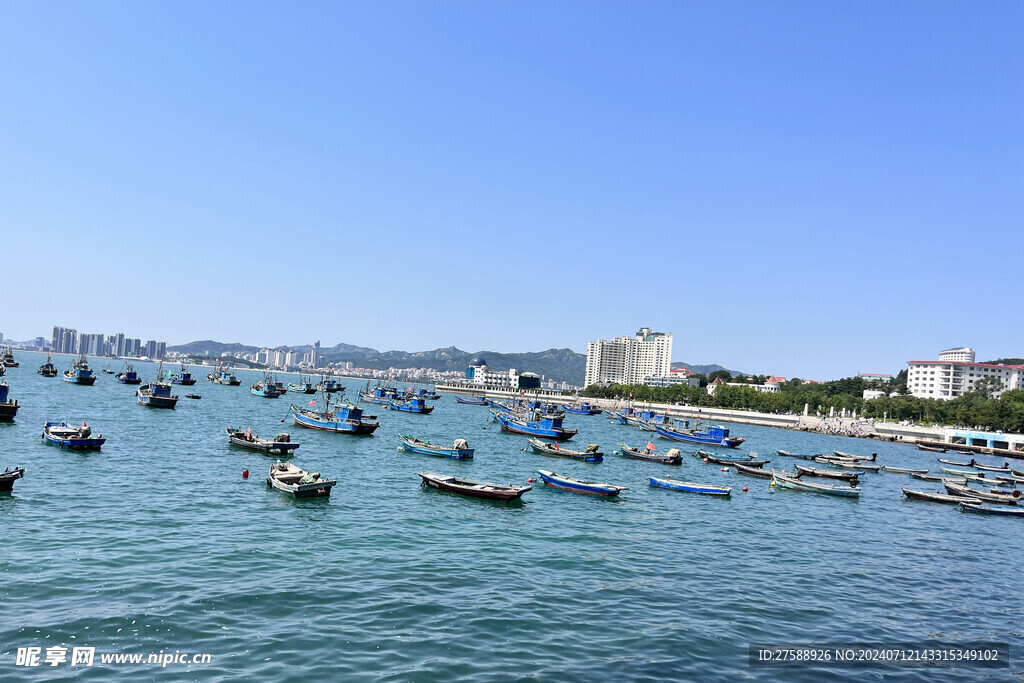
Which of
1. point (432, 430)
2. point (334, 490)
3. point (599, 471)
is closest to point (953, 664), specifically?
point (334, 490)

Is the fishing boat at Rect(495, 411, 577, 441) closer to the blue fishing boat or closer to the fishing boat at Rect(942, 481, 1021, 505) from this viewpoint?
the blue fishing boat

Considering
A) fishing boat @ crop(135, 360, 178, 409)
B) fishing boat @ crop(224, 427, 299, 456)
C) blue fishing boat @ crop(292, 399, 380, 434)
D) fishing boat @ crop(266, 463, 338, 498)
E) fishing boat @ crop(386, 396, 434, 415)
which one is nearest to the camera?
fishing boat @ crop(266, 463, 338, 498)

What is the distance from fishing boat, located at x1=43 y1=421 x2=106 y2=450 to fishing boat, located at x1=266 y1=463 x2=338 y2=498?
1936cm

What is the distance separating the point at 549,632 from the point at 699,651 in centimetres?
461

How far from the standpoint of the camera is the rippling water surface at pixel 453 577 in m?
18.3

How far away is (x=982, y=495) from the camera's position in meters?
59.8

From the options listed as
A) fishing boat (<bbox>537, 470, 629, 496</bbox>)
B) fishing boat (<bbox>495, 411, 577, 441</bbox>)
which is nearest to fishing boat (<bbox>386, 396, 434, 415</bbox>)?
fishing boat (<bbox>495, 411, 577, 441</bbox>)

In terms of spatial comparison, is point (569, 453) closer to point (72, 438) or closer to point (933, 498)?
point (933, 498)

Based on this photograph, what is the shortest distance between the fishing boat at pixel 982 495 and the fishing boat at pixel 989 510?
4281 mm

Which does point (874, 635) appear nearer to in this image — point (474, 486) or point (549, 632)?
point (549, 632)

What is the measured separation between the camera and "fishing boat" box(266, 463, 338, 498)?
3875 centimetres

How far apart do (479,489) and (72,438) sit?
33.5 m

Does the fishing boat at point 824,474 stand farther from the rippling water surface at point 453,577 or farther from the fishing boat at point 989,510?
the rippling water surface at point 453,577

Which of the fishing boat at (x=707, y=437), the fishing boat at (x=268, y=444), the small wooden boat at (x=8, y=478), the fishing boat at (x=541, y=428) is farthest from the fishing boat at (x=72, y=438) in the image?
the fishing boat at (x=707, y=437)
